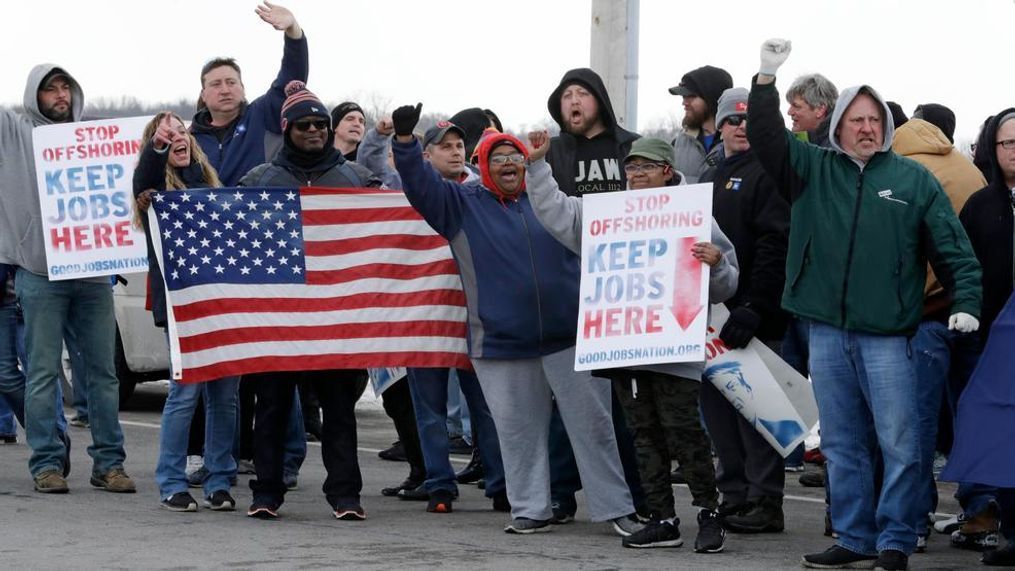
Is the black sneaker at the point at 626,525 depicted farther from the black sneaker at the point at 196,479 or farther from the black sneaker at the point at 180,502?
the black sneaker at the point at 196,479

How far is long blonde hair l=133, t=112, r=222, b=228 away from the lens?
9.61 m

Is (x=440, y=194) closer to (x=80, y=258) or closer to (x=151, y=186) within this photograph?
(x=151, y=186)

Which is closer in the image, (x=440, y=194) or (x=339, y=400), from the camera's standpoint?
(x=440, y=194)

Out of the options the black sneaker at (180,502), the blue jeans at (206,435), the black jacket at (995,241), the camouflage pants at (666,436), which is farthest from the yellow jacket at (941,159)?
the black sneaker at (180,502)

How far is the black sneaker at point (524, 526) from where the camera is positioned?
879cm

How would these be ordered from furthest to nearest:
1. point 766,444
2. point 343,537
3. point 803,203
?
1. point 766,444
2. point 343,537
3. point 803,203

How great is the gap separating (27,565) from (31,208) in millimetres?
3269

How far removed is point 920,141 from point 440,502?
315 centimetres

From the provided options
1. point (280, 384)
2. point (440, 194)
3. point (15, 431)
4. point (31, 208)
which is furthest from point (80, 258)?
point (15, 431)

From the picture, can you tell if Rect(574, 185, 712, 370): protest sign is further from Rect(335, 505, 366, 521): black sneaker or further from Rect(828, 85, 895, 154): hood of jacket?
Rect(335, 505, 366, 521): black sneaker

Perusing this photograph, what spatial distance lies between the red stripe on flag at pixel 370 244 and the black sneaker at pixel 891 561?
3142mm

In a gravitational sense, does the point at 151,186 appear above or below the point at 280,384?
above

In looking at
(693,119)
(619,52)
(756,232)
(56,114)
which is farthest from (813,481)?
(56,114)

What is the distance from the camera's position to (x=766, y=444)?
9195mm
